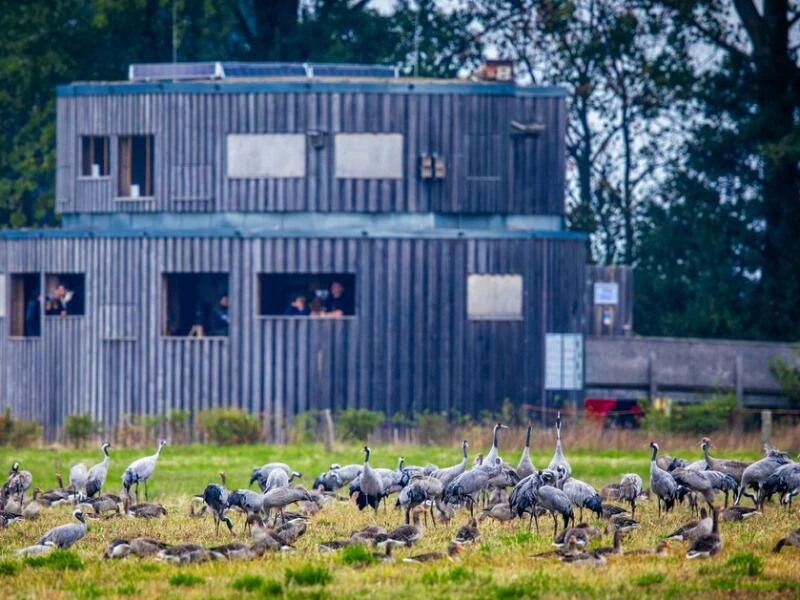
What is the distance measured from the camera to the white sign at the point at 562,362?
167 ft

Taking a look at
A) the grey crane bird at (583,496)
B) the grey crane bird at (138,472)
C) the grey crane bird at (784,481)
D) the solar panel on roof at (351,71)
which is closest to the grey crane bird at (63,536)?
the grey crane bird at (138,472)

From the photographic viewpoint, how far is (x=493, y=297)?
166 feet

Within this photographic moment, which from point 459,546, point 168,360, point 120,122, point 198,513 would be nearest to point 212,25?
point 120,122

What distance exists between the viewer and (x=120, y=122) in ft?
174

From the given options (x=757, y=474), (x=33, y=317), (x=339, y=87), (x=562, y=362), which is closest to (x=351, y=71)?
(x=339, y=87)

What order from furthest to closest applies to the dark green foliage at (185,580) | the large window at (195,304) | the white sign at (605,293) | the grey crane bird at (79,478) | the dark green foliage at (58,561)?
the white sign at (605,293) → the large window at (195,304) → the grey crane bird at (79,478) → the dark green foliage at (58,561) → the dark green foliage at (185,580)

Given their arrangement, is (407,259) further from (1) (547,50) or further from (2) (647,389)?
(1) (547,50)

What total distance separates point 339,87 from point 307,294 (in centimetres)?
618

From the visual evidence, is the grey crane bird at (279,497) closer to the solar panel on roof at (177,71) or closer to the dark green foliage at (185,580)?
the dark green foliage at (185,580)

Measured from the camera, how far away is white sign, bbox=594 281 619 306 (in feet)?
182

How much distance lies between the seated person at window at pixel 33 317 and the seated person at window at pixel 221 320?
5.10 metres

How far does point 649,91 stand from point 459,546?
47947mm

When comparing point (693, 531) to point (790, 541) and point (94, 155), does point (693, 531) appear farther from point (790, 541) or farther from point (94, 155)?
point (94, 155)

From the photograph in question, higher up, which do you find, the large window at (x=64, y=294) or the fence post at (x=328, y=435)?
the large window at (x=64, y=294)
